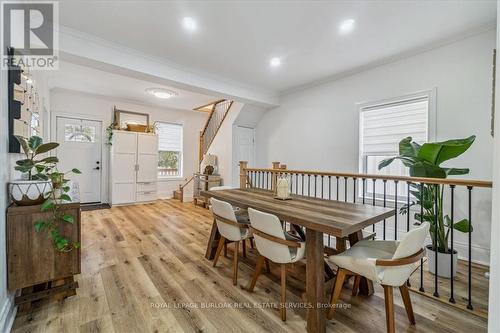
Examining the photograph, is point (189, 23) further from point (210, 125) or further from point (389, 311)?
point (210, 125)

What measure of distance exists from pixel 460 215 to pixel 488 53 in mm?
2030

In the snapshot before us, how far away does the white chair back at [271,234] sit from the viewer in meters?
1.72

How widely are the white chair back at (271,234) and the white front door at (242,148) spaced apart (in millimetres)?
3881

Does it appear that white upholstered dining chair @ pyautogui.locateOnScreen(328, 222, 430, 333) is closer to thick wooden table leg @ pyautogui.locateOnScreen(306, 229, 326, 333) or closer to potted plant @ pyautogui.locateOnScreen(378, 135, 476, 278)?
thick wooden table leg @ pyautogui.locateOnScreen(306, 229, 326, 333)

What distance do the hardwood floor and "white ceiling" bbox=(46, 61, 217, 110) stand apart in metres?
3.25

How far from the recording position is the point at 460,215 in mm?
2893

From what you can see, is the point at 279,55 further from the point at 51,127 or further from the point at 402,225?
the point at 51,127

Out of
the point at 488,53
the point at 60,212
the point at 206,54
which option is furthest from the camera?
the point at 206,54

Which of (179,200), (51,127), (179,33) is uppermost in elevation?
(179,33)

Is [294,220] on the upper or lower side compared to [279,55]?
lower

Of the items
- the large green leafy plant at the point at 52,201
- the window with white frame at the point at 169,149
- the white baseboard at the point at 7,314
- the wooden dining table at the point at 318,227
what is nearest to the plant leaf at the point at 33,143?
the large green leafy plant at the point at 52,201

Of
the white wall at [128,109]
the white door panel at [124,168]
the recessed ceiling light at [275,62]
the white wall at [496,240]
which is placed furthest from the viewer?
the white door panel at [124,168]

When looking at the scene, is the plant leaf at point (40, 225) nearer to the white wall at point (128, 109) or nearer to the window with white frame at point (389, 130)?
the window with white frame at point (389, 130)

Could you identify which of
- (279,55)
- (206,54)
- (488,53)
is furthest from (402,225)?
(206,54)
